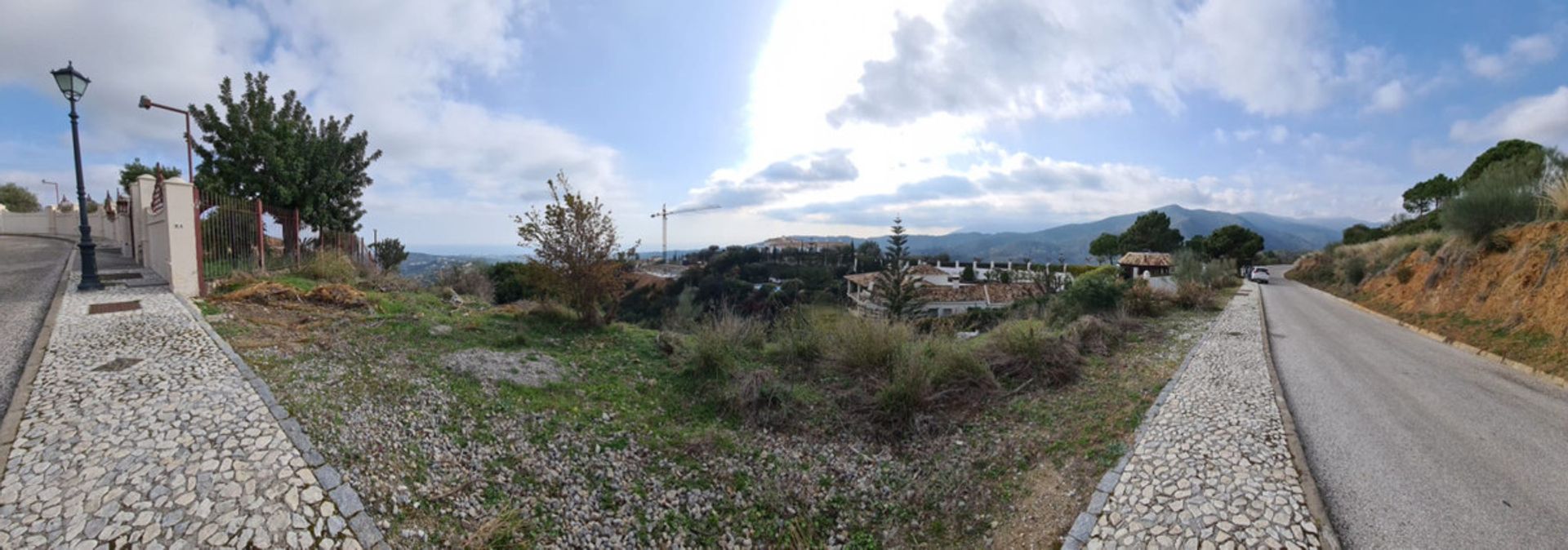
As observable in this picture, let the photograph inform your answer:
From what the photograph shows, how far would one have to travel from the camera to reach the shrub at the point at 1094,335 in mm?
8266

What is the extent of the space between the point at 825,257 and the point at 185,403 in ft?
150

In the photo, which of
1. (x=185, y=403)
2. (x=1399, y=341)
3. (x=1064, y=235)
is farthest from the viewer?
(x=1064, y=235)

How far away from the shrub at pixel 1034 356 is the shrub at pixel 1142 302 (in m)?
5.17

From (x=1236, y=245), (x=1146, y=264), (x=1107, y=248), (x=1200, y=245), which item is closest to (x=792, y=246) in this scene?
(x=1107, y=248)

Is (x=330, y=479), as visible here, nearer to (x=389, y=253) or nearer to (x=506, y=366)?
(x=506, y=366)

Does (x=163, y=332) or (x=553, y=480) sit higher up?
(x=163, y=332)

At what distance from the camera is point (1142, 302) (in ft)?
41.1

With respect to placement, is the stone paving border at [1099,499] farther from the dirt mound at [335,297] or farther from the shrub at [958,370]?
the dirt mound at [335,297]

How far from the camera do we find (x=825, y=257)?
48844 mm

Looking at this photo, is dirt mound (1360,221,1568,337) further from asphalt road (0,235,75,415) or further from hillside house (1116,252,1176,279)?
hillside house (1116,252,1176,279)

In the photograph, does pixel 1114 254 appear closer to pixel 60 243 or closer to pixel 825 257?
pixel 825 257

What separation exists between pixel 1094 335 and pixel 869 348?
420 cm

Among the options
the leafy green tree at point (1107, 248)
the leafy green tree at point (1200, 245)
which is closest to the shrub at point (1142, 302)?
the leafy green tree at point (1200, 245)

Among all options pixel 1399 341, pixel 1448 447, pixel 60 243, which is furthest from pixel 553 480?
pixel 60 243
